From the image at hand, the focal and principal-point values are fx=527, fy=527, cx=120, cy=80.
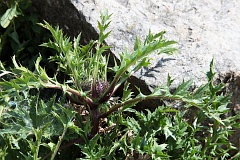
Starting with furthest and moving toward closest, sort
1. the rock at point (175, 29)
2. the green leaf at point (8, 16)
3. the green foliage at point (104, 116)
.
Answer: the green leaf at point (8, 16)
the rock at point (175, 29)
the green foliage at point (104, 116)

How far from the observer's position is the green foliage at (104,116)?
280 centimetres

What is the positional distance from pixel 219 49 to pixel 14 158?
142cm

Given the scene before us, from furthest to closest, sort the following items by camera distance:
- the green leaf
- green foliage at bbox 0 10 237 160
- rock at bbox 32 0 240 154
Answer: the green leaf → rock at bbox 32 0 240 154 → green foliage at bbox 0 10 237 160

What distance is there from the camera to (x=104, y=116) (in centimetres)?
301

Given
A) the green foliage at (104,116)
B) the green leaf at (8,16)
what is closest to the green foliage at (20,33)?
the green leaf at (8,16)

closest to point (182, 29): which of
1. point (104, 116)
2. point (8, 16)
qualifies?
point (104, 116)

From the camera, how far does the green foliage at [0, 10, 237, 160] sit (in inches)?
110

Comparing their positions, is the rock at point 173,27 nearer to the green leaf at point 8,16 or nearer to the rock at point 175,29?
the rock at point 175,29

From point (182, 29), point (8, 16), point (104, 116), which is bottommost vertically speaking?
point (104, 116)

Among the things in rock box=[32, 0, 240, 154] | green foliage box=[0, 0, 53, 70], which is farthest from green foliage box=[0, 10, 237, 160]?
green foliage box=[0, 0, 53, 70]

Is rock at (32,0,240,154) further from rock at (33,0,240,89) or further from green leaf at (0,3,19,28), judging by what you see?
green leaf at (0,3,19,28)

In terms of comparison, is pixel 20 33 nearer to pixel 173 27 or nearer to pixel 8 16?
pixel 8 16

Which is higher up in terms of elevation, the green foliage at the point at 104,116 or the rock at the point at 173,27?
the rock at the point at 173,27

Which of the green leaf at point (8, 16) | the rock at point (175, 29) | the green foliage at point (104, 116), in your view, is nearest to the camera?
the green foliage at point (104, 116)
